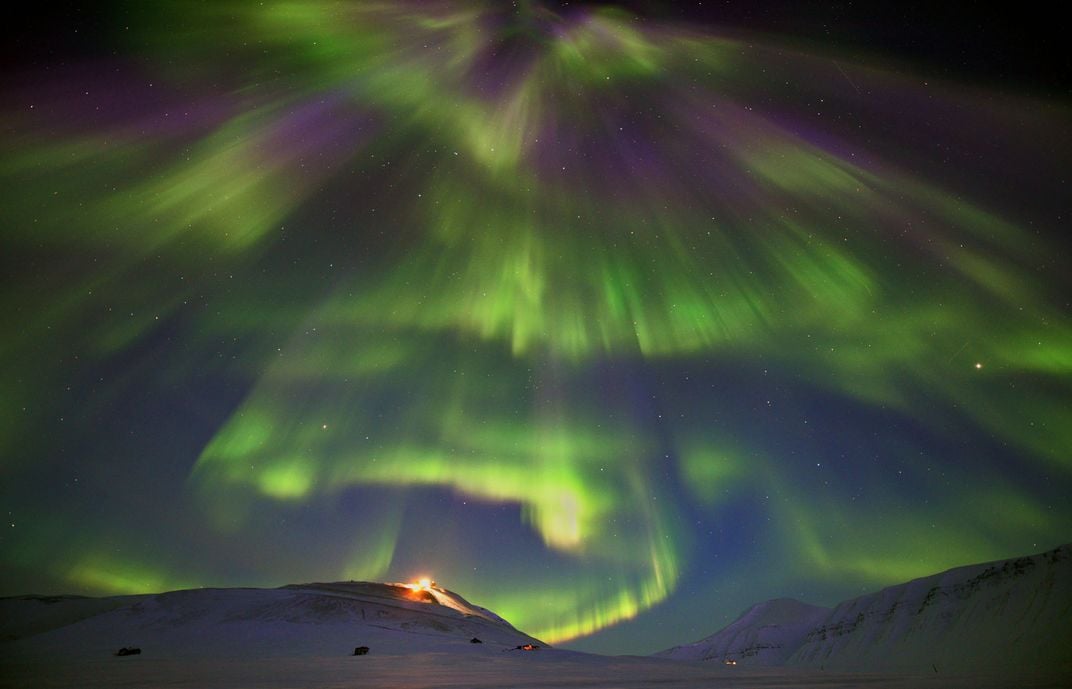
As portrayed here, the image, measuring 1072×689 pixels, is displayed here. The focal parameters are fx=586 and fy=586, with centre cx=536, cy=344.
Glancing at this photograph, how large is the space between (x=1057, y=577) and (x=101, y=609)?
30172 cm

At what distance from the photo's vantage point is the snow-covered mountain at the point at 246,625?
306 feet

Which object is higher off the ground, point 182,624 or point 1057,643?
point 182,624

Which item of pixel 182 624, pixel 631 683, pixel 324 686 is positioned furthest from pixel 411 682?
pixel 182 624

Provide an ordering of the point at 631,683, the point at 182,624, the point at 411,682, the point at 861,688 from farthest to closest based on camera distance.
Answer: the point at 182,624 < the point at 411,682 < the point at 631,683 < the point at 861,688

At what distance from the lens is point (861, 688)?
18.2 m

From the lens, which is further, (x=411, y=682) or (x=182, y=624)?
(x=182, y=624)

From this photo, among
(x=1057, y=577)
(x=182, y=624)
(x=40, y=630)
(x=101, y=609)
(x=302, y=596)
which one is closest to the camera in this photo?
(x=182, y=624)

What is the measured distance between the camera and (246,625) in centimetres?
11331

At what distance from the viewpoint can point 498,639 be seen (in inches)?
4906

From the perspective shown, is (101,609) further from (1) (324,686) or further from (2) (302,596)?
(1) (324,686)

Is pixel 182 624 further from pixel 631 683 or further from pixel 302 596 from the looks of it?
pixel 631 683

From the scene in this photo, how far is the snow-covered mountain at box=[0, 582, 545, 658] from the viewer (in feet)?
306

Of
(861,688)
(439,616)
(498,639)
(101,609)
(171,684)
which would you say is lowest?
(101,609)

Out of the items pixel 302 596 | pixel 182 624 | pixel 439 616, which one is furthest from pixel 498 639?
pixel 182 624
